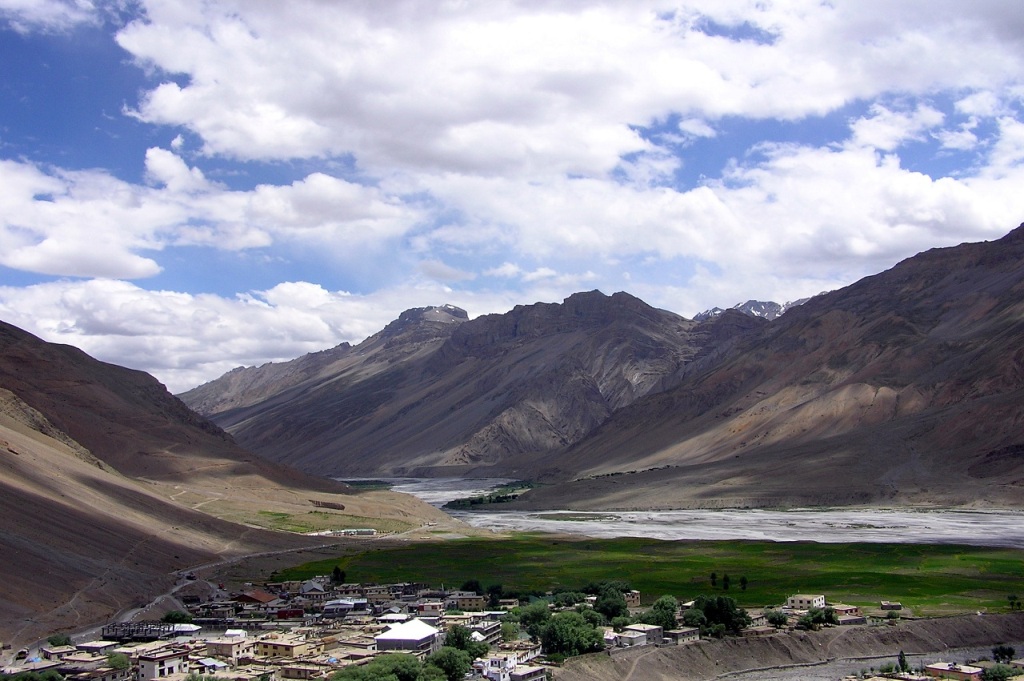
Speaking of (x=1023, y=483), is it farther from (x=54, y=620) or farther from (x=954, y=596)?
(x=54, y=620)

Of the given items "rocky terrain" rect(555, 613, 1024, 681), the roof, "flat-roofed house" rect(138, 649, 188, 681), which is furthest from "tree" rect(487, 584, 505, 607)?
"flat-roofed house" rect(138, 649, 188, 681)

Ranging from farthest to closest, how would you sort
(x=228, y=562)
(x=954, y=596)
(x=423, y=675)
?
(x=228, y=562), (x=954, y=596), (x=423, y=675)

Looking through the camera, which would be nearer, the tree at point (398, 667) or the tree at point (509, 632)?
the tree at point (398, 667)

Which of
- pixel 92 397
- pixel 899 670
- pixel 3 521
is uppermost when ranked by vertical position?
pixel 92 397

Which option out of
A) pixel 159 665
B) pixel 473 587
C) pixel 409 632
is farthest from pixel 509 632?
pixel 473 587

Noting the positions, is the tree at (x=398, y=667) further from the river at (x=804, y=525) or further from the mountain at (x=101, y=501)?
the river at (x=804, y=525)

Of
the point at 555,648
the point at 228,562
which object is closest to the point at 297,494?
the point at 228,562

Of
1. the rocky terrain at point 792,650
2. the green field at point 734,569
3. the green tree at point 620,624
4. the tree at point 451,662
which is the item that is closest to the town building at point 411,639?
the tree at point 451,662

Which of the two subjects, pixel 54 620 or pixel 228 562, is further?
pixel 228 562

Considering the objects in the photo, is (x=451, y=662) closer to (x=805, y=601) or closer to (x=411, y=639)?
(x=411, y=639)
